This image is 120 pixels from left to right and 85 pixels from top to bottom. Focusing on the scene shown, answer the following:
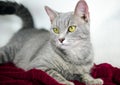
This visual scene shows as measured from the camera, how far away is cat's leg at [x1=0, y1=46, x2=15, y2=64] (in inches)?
66.3

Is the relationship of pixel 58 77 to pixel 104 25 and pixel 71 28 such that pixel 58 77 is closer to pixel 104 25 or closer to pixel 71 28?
pixel 71 28

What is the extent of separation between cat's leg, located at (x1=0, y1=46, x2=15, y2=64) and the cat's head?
1.21 ft

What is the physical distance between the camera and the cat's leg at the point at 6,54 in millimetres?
1683

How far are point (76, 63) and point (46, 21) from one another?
56cm

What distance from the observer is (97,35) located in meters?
1.84

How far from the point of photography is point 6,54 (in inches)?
67.9

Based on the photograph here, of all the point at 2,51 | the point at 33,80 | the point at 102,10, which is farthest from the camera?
the point at 102,10

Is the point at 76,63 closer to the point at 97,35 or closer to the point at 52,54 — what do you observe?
the point at 52,54

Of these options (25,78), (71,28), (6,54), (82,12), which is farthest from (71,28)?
(6,54)

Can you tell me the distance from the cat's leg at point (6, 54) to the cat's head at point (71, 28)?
0.37 meters

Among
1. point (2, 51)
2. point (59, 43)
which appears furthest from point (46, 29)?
point (59, 43)

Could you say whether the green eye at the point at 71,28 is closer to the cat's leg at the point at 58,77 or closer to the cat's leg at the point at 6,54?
the cat's leg at the point at 58,77

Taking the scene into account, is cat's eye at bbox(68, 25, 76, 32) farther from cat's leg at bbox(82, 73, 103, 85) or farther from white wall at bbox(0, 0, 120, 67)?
white wall at bbox(0, 0, 120, 67)

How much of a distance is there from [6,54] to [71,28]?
504 millimetres
